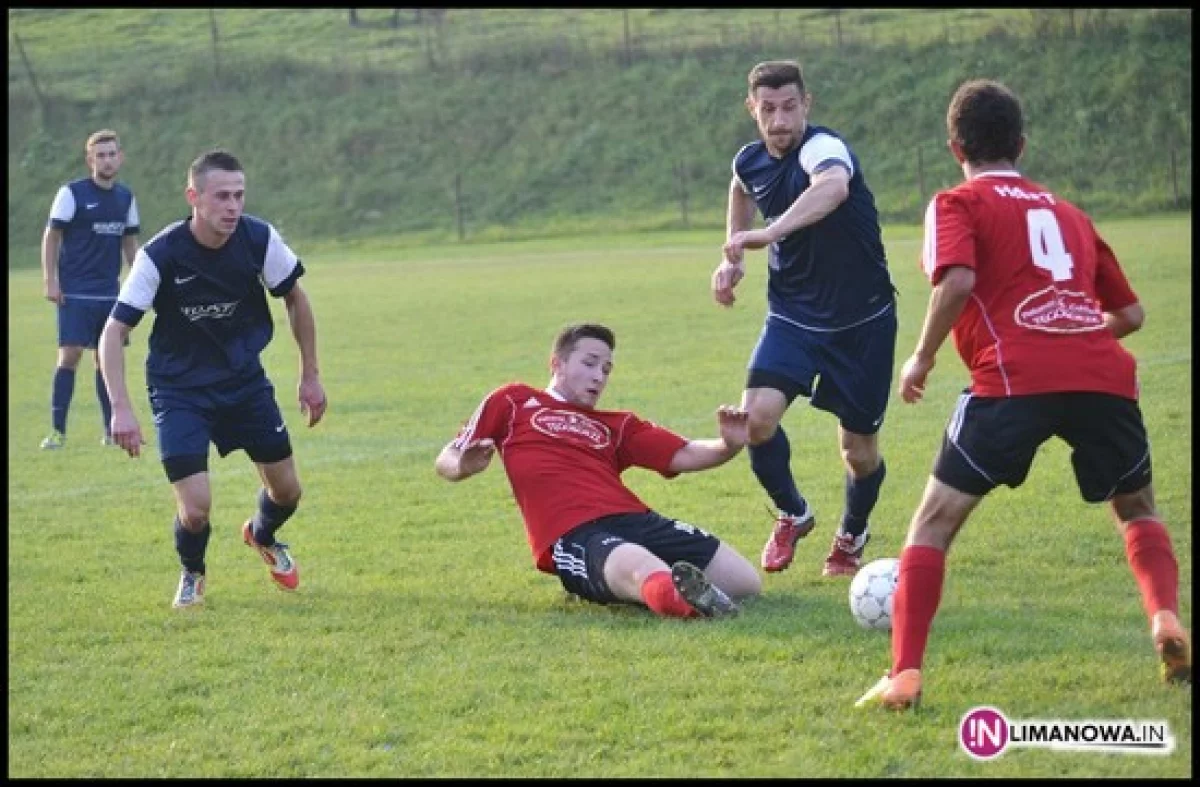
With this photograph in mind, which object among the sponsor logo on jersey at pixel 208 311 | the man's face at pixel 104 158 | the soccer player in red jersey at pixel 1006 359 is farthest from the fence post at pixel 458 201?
the soccer player in red jersey at pixel 1006 359

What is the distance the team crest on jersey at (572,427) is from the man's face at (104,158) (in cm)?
728

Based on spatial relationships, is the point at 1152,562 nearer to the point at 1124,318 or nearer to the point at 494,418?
the point at 1124,318

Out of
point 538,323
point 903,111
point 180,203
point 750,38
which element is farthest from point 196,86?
point 538,323

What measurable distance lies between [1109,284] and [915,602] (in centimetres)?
129

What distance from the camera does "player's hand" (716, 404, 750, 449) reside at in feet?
22.6

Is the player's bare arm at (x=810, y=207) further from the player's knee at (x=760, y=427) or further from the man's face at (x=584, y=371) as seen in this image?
the player's knee at (x=760, y=427)

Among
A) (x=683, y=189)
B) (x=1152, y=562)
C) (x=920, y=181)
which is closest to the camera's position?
(x=1152, y=562)

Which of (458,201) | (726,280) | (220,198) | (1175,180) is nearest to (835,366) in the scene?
(726,280)

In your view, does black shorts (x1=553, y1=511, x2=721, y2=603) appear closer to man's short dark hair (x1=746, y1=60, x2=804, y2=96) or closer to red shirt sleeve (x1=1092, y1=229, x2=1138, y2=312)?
man's short dark hair (x1=746, y1=60, x2=804, y2=96)

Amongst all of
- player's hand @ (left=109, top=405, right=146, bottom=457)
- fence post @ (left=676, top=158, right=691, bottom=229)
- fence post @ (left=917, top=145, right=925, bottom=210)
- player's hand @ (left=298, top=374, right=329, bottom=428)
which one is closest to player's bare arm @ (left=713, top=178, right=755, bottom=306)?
player's hand @ (left=298, top=374, right=329, bottom=428)

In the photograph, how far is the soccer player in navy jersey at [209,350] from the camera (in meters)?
7.69

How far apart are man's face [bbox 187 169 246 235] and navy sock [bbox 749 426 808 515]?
98.5 inches

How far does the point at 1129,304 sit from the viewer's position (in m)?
5.95

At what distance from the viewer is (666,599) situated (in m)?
6.81
